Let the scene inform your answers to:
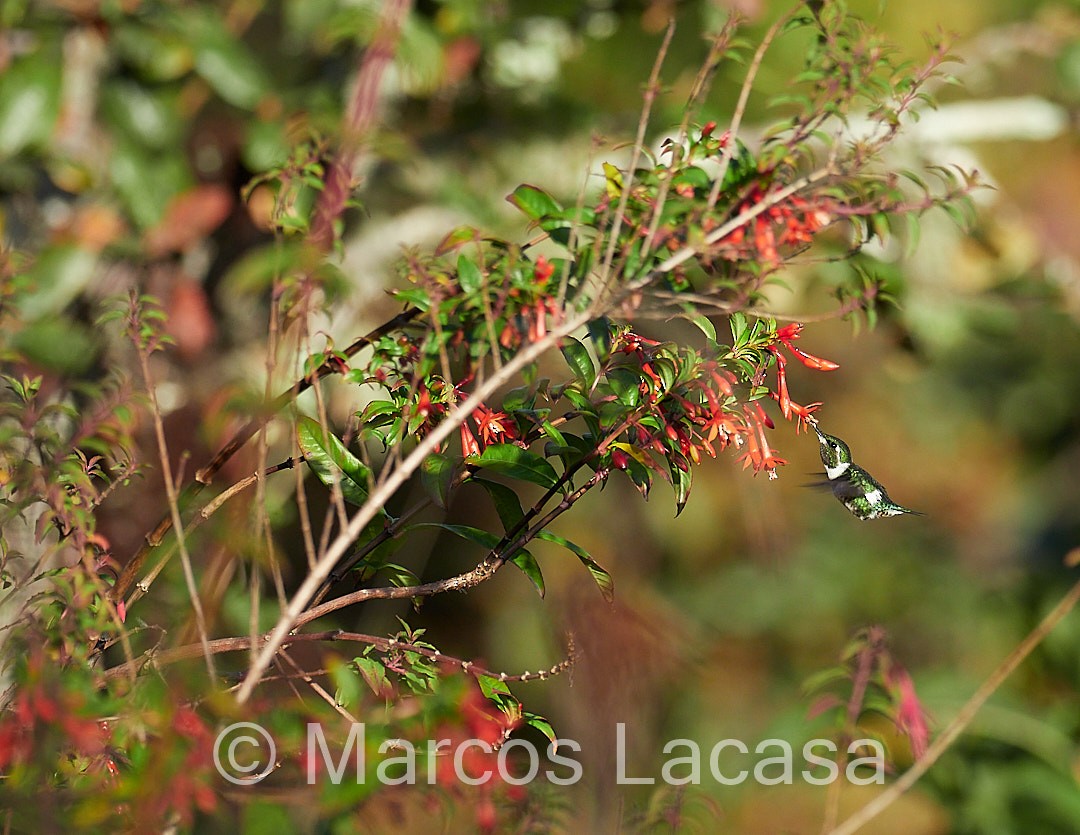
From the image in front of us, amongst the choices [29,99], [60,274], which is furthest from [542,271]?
[60,274]

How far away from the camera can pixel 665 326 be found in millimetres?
1882

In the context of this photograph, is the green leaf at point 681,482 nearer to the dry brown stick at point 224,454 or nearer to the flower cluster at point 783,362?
the flower cluster at point 783,362

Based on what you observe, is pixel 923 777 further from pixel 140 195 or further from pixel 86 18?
pixel 86 18

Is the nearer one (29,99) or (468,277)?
(468,277)

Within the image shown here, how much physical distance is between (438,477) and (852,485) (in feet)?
1.77

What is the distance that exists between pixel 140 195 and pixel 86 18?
255 millimetres

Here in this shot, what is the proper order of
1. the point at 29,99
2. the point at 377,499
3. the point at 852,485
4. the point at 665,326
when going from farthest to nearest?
the point at 665,326
the point at 29,99
the point at 852,485
the point at 377,499

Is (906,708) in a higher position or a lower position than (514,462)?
lower

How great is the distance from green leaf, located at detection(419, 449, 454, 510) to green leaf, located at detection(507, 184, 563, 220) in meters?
0.15

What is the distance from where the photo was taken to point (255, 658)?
54 cm

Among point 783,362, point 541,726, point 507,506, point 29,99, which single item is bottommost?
point 541,726

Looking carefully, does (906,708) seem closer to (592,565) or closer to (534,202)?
(592,565)

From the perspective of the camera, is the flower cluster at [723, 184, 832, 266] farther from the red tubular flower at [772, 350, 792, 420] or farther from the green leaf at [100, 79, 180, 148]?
the green leaf at [100, 79, 180, 148]

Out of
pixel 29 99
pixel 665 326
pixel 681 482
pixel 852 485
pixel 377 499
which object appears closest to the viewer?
pixel 377 499
